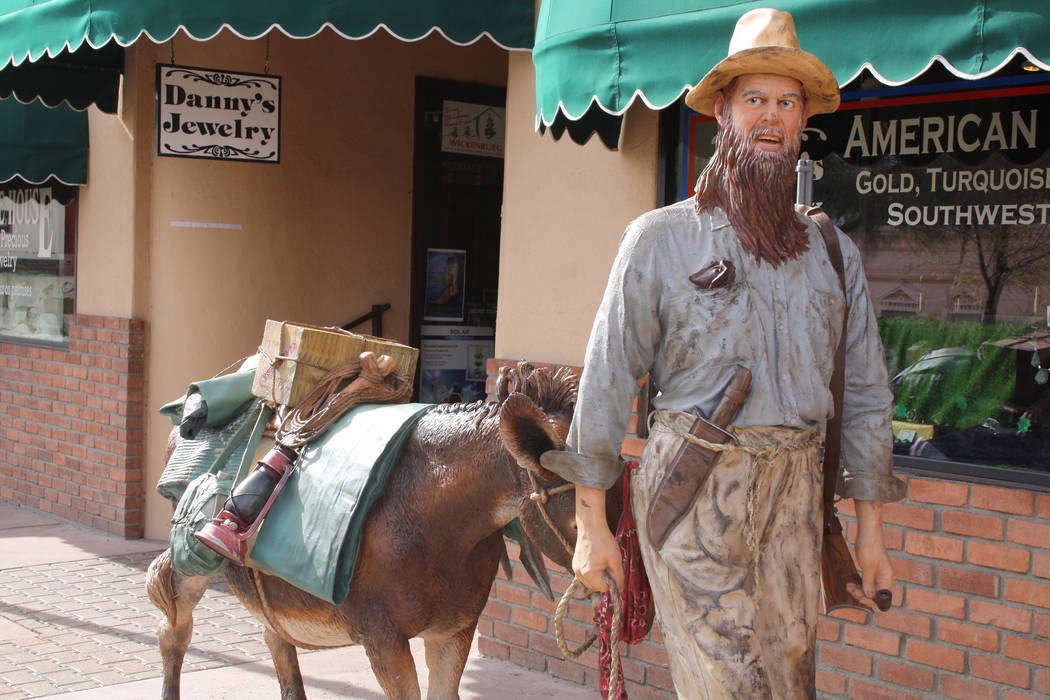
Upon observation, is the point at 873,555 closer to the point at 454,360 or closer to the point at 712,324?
the point at 712,324

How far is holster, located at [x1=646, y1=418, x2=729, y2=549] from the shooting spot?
2.74 metres

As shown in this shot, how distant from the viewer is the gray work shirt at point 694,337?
110 inches

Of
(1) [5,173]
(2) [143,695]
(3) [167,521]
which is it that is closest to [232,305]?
(3) [167,521]

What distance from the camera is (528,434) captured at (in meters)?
3.06

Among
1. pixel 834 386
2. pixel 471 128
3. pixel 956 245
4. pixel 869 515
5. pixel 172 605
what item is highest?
pixel 471 128

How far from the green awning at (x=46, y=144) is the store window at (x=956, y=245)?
577 centimetres

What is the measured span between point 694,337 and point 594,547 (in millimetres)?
552

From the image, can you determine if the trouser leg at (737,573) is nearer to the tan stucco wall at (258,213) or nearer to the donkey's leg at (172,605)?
the donkey's leg at (172,605)

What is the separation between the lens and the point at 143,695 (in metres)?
5.26

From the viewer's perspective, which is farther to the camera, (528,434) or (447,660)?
(447,660)

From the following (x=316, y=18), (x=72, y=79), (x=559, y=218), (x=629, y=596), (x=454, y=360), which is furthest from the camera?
(x=454, y=360)

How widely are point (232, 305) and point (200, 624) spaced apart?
2.59 metres

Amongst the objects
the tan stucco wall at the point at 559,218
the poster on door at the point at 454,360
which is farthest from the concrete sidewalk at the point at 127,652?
the poster on door at the point at 454,360

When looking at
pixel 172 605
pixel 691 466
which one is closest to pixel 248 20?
pixel 172 605
